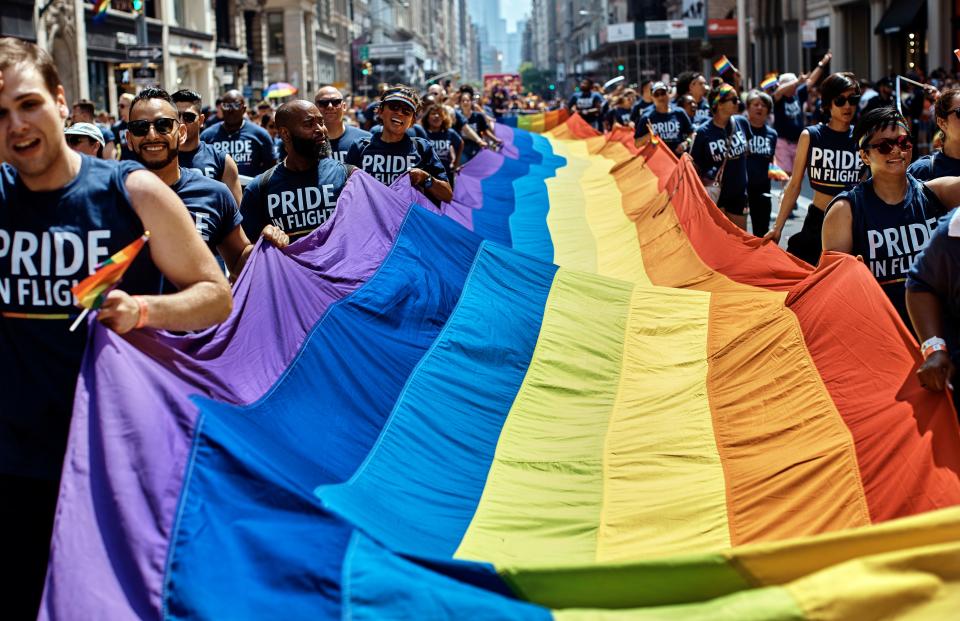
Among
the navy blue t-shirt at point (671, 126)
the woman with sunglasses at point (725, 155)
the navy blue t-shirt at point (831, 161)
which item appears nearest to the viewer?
the navy blue t-shirt at point (831, 161)

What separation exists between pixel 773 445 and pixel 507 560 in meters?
1.83

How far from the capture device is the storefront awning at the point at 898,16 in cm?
4050

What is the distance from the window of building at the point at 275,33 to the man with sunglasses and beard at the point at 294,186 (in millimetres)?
76917

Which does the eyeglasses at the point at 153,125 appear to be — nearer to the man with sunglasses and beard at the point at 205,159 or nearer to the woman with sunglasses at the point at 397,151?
the man with sunglasses and beard at the point at 205,159

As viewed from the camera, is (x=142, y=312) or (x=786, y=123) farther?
(x=786, y=123)

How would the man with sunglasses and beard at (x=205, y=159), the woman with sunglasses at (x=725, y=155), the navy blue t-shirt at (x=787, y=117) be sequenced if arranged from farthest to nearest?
1. the navy blue t-shirt at (x=787, y=117)
2. the woman with sunglasses at (x=725, y=155)
3. the man with sunglasses and beard at (x=205, y=159)

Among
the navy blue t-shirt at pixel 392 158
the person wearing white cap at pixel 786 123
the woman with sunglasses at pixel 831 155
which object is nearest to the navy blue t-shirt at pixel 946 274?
the woman with sunglasses at pixel 831 155

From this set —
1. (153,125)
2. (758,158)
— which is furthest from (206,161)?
(758,158)

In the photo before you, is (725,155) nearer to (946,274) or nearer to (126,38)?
(946,274)

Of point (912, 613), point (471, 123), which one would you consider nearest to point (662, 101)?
point (471, 123)

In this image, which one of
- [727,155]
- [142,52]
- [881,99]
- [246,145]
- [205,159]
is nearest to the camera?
[205,159]

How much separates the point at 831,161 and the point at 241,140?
596 cm

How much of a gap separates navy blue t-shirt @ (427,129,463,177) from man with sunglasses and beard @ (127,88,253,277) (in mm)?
9280

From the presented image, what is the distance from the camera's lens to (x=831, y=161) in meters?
9.60
